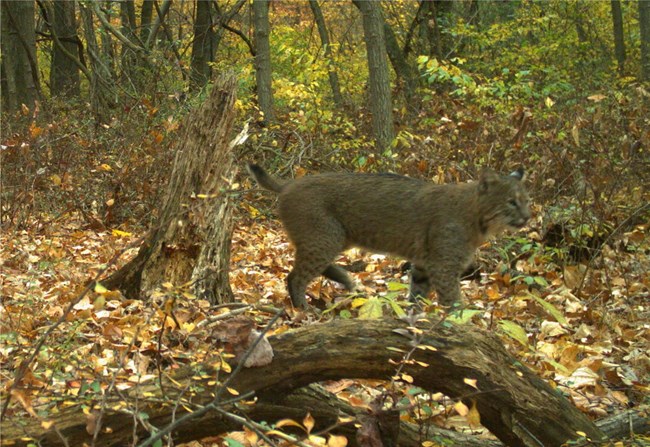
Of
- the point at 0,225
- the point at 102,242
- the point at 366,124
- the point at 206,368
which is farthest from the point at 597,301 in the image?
the point at 366,124

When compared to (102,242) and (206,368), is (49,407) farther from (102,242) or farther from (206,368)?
(102,242)

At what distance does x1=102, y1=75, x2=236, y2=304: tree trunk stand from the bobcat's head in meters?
2.40

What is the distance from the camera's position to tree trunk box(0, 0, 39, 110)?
20.2 m

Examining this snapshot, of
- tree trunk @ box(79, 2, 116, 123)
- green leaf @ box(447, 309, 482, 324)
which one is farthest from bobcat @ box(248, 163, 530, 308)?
tree trunk @ box(79, 2, 116, 123)

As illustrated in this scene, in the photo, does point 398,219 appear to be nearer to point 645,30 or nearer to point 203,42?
point 645,30

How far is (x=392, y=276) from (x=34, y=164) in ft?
17.9

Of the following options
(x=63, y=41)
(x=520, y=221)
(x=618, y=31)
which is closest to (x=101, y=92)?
(x=63, y=41)

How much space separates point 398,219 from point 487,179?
0.94 meters

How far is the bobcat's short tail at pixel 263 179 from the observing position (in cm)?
765

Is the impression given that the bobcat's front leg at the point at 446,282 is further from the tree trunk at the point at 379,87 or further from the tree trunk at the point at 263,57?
the tree trunk at the point at 263,57

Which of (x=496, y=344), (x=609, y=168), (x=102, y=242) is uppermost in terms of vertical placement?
(x=609, y=168)

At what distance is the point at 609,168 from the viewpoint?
29.6 ft

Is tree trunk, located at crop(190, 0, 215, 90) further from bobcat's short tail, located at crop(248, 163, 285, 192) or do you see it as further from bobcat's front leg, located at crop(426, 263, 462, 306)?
bobcat's front leg, located at crop(426, 263, 462, 306)

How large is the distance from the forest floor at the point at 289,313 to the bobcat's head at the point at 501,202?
22.1 inches
